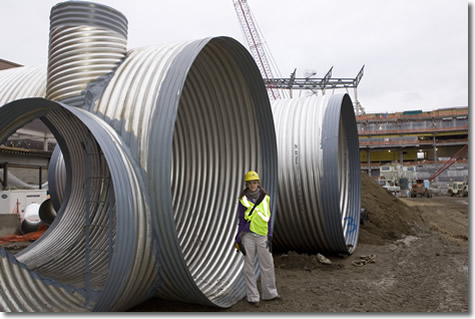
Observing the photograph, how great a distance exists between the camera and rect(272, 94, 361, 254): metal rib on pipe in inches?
308

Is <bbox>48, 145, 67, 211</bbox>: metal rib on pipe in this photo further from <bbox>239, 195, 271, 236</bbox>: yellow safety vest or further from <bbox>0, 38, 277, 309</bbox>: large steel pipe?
<bbox>239, 195, 271, 236</bbox>: yellow safety vest

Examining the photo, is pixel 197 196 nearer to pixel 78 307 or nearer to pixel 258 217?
pixel 258 217

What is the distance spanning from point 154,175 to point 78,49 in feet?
7.93

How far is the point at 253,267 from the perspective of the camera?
5.38m

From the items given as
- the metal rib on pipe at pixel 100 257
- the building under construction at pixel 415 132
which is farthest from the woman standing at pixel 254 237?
the building under construction at pixel 415 132

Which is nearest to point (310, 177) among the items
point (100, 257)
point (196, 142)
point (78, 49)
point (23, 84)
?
point (196, 142)

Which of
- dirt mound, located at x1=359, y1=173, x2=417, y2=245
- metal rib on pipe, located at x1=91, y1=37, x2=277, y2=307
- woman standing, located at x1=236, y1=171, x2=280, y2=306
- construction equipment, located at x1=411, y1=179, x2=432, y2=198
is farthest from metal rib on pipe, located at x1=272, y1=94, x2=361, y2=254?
construction equipment, located at x1=411, y1=179, x2=432, y2=198

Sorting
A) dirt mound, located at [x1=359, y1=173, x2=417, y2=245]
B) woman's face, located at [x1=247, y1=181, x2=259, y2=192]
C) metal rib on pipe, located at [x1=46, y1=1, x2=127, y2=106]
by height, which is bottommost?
dirt mound, located at [x1=359, y1=173, x2=417, y2=245]

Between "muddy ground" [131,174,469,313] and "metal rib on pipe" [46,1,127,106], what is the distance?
10.5 feet

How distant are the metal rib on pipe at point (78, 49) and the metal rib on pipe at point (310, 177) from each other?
13.9ft

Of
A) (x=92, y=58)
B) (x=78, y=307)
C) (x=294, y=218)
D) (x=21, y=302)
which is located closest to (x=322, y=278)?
(x=294, y=218)

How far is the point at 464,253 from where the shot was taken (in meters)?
9.01

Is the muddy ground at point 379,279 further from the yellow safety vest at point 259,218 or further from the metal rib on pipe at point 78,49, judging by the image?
the metal rib on pipe at point 78,49

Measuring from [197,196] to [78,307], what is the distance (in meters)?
2.93
